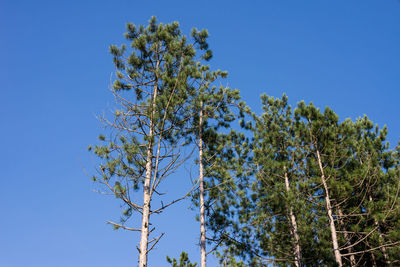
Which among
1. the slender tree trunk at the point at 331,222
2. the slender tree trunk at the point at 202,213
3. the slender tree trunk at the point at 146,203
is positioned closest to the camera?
the slender tree trunk at the point at 146,203

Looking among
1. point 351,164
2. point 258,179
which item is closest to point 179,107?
point 258,179

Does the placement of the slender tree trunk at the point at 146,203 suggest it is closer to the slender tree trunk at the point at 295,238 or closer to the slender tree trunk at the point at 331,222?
the slender tree trunk at the point at 295,238

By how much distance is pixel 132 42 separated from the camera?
29.4 ft

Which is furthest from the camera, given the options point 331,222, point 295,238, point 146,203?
point 295,238

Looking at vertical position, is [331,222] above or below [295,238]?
above

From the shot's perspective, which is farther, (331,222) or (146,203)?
(331,222)

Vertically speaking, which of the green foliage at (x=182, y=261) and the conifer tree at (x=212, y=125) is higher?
the conifer tree at (x=212, y=125)

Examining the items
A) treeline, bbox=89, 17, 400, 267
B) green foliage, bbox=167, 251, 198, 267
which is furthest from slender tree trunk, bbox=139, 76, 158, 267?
green foliage, bbox=167, 251, 198, 267

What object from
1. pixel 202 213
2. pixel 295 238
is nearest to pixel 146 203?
pixel 202 213

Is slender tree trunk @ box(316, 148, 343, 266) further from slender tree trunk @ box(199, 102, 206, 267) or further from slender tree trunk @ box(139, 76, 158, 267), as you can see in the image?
slender tree trunk @ box(139, 76, 158, 267)

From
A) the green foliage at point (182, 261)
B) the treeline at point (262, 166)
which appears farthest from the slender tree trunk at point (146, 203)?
the green foliage at point (182, 261)

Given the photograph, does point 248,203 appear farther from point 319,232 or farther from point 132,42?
point 132,42

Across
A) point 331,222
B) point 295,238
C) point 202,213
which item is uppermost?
point 202,213

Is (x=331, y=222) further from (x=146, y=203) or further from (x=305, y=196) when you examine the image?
(x=146, y=203)
